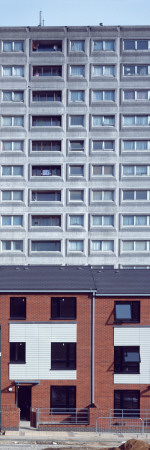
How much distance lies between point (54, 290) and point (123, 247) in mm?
34504

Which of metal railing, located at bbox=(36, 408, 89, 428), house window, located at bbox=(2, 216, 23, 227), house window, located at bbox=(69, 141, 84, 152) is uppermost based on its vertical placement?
house window, located at bbox=(69, 141, 84, 152)

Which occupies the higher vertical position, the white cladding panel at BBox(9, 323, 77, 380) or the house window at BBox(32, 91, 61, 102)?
the house window at BBox(32, 91, 61, 102)

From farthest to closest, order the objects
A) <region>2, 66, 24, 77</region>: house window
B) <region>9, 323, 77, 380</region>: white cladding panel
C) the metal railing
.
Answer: <region>2, 66, 24, 77</region>: house window
<region>9, 323, 77, 380</region>: white cladding panel
the metal railing

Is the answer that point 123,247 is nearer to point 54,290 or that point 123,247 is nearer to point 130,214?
point 130,214

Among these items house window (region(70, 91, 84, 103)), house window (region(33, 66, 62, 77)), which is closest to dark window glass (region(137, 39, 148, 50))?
house window (region(70, 91, 84, 103))

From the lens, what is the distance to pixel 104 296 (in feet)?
148

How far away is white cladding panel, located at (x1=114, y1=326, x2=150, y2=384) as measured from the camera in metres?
44.5

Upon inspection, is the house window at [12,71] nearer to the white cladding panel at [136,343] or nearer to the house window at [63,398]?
the white cladding panel at [136,343]

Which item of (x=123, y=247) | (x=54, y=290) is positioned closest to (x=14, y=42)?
(x=123, y=247)

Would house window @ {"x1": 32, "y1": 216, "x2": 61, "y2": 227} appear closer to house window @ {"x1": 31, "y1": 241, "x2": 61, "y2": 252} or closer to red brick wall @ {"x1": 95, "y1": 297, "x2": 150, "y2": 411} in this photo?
house window @ {"x1": 31, "y1": 241, "x2": 61, "y2": 252}

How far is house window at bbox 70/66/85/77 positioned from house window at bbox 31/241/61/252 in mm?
20301

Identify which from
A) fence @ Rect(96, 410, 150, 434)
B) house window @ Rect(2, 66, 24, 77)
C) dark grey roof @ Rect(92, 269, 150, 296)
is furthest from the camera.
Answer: house window @ Rect(2, 66, 24, 77)

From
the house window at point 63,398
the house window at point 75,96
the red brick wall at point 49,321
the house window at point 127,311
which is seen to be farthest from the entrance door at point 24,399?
the house window at point 75,96

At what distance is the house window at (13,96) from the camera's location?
259 feet
